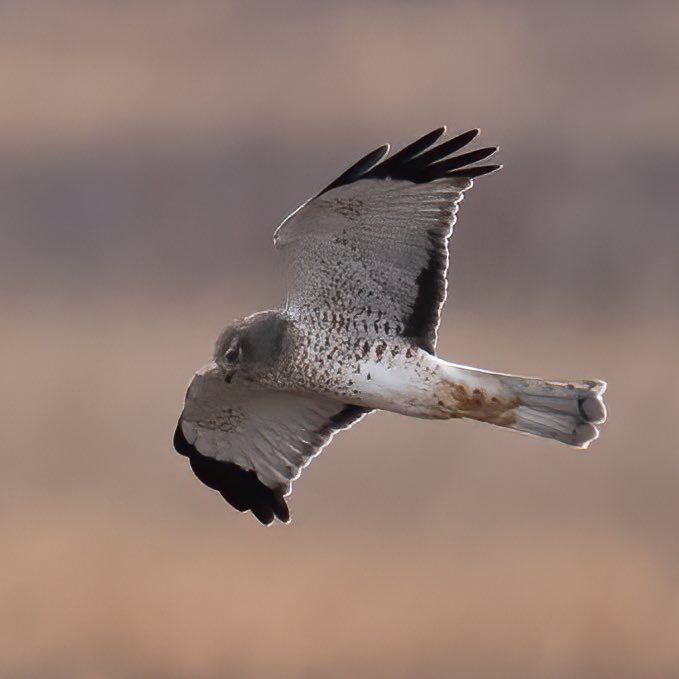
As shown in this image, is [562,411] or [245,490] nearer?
[562,411]

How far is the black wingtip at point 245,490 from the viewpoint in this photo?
195 inches

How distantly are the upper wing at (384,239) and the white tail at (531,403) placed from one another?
19cm

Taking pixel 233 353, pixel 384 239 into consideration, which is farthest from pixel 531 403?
pixel 233 353

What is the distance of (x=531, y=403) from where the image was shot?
4.54m

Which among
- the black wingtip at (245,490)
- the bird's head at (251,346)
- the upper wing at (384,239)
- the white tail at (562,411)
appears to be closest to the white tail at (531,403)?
the white tail at (562,411)

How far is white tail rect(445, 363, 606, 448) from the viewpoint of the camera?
4508 millimetres

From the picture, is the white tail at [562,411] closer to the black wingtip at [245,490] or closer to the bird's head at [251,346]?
the bird's head at [251,346]

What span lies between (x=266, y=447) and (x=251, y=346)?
557 millimetres

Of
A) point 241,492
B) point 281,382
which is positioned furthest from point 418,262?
point 241,492

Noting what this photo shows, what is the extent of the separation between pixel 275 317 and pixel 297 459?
579 mm

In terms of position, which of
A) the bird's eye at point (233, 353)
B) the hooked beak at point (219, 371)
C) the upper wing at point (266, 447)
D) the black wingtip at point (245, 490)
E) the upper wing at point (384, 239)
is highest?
the upper wing at point (384, 239)

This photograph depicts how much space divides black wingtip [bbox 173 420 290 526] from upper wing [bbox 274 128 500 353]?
630 mm

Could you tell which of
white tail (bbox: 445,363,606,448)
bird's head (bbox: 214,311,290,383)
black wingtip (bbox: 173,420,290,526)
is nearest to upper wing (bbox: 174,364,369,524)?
black wingtip (bbox: 173,420,290,526)

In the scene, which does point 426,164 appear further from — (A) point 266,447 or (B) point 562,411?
(A) point 266,447
